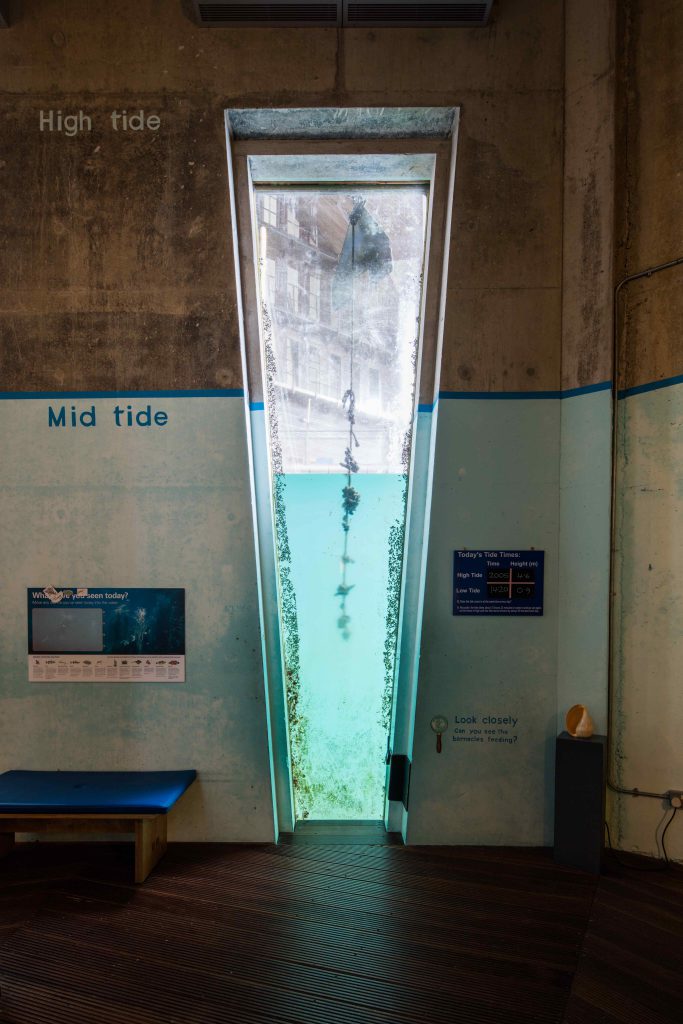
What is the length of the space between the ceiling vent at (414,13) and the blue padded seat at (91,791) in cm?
384

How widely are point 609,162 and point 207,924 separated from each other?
12.6 ft

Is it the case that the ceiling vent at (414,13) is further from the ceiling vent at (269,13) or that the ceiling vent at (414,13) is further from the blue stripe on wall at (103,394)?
the blue stripe on wall at (103,394)

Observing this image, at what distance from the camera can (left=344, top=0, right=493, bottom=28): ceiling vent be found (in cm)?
318

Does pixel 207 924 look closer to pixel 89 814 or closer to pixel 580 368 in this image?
pixel 89 814

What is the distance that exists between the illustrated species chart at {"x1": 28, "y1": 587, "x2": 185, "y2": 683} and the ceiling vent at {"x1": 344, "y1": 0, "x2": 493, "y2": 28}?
2991 mm

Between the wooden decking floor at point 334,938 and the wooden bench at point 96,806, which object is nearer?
the wooden decking floor at point 334,938

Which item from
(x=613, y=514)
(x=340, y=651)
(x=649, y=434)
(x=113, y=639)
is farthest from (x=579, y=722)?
(x=113, y=639)

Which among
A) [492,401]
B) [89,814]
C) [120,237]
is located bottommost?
[89,814]

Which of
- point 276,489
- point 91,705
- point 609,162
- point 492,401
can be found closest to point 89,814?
point 91,705

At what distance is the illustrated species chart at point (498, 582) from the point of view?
3.35 m

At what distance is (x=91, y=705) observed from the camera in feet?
11.1

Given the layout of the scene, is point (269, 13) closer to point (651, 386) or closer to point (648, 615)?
point (651, 386)

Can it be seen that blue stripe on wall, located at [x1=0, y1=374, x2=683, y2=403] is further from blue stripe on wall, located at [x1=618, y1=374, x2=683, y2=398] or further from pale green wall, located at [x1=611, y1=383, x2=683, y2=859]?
pale green wall, located at [x1=611, y1=383, x2=683, y2=859]

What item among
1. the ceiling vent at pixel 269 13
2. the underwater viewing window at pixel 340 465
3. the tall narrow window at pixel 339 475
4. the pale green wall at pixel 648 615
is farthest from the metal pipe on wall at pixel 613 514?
the ceiling vent at pixel 269 13
